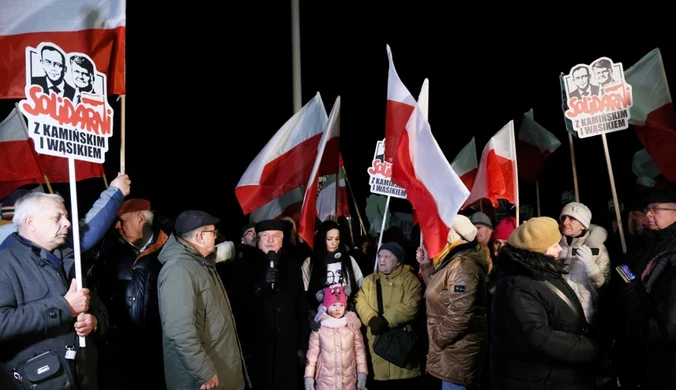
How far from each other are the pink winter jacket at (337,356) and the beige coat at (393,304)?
17 centimetres

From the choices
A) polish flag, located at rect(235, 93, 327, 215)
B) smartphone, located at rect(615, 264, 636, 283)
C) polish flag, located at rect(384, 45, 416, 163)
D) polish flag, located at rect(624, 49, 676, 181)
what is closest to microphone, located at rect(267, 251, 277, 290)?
polish flag, located at rect(235, 93, 327, 215)

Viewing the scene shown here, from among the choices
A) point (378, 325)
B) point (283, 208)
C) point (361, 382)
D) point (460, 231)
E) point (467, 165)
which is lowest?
point (361, 382)

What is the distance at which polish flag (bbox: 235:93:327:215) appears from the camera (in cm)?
694

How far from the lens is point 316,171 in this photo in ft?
20.3

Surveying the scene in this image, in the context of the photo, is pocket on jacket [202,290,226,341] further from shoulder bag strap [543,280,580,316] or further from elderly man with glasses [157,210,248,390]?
shoulder bag strap [543,280,580,316]

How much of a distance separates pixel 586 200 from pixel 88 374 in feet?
54.8

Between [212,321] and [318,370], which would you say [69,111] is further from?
[318,370]

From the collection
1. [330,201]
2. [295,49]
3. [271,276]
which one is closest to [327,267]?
[271,276]

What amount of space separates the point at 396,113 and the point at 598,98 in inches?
93.5

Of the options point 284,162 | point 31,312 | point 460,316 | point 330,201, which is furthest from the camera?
point 330,201

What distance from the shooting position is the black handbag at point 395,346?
580 cm

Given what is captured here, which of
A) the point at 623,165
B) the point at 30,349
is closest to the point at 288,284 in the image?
the point at 30,349

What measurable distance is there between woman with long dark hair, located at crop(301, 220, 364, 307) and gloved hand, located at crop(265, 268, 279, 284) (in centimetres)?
74

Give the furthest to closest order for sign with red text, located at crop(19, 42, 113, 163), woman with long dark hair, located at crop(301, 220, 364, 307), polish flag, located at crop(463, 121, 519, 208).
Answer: polish flag, located at crop(463, 121, 519, 208) < woman with long dark hair, located at crop(301, 220, 364, 307) < sign with red text, located at crop(19, 42, 113, 163)
